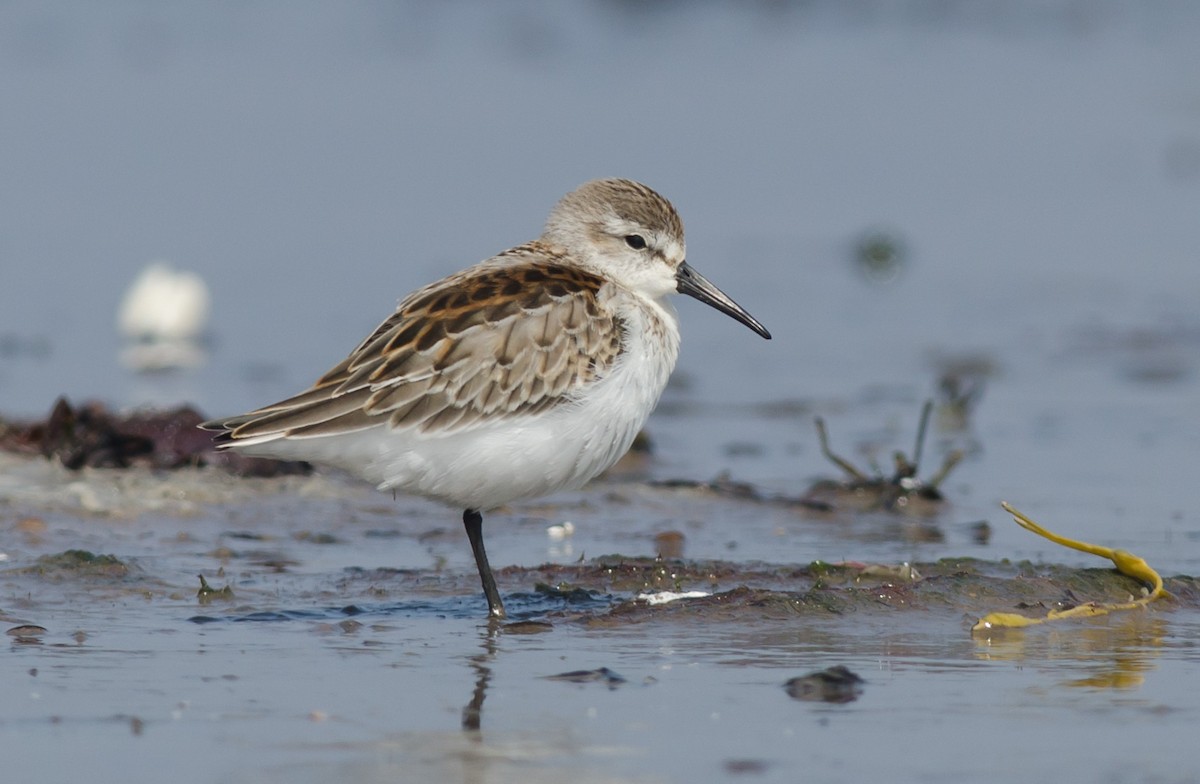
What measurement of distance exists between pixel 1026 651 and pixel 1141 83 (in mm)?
13578

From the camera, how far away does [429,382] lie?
5.53 meters

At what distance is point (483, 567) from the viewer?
220 inches

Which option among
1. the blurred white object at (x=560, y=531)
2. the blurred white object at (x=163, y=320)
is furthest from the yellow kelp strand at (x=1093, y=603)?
the blurred white object at (x=163, y=320)

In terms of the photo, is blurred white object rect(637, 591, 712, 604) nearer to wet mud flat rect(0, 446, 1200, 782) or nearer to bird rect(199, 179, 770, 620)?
wet mud flat rect(0, 446, 1200, 782)

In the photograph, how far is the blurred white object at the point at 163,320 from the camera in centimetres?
1031

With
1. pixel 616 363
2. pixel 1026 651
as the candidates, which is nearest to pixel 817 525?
pixel 616 363

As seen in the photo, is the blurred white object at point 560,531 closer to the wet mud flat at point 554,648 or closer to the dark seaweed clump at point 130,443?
the wet mud flat at point 554,648

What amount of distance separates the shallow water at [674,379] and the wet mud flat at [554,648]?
18mm

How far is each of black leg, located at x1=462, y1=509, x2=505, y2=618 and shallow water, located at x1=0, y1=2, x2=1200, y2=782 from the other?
11cm

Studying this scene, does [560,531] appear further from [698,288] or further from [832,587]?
[832,587]

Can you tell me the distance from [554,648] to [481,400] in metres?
0.86

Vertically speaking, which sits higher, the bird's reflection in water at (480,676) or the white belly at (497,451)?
the white belly at (497,451)

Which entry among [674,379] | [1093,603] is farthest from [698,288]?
[674,379]

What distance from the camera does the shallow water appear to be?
427 cm
